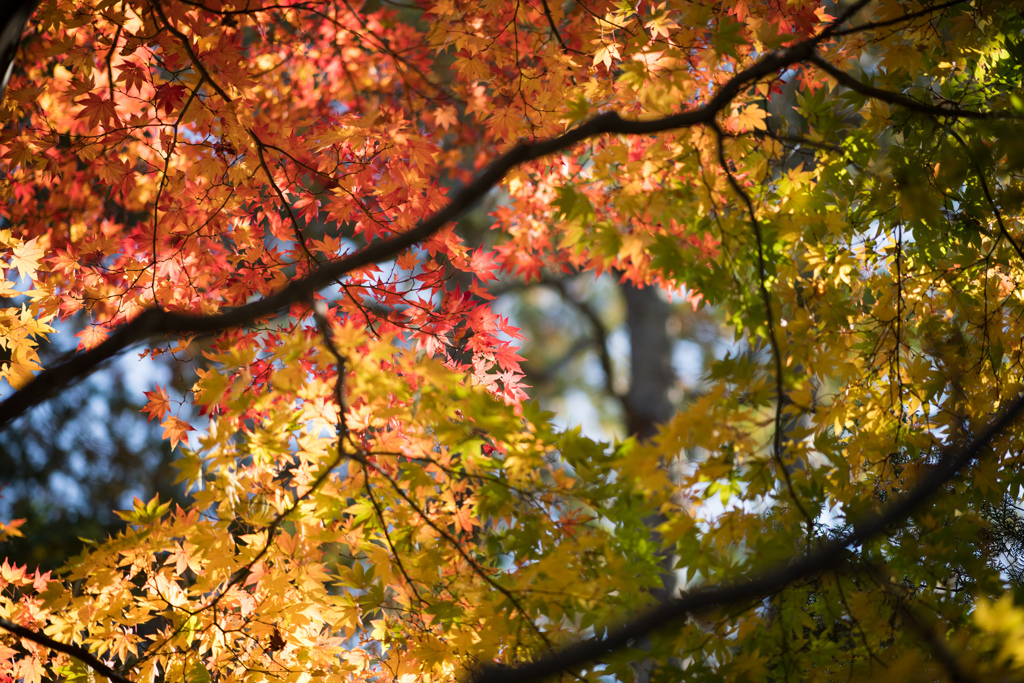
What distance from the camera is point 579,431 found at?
1.61 m

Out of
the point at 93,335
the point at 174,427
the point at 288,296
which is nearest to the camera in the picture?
the point at 288,296

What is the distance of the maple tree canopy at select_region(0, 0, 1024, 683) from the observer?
1.40 m

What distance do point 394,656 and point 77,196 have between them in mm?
3059

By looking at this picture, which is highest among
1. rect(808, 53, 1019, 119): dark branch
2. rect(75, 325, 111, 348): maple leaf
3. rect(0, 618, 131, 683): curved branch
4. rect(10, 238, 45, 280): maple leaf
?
rect(10, 238, 45, 280): maple leaf

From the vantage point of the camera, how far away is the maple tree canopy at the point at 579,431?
4.60 ft

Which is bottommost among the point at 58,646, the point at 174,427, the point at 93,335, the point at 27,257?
the point at 58,646

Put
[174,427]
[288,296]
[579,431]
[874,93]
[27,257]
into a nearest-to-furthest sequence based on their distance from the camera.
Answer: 1. [288,296]
2. [874,93]
3. [579,431]
4. [174,427]
5. [27,257]

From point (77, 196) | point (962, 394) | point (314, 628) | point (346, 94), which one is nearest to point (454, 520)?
point (314, 628)

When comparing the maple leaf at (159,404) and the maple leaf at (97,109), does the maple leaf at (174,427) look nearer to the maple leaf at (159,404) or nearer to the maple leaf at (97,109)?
the maple leaf at (159,404)

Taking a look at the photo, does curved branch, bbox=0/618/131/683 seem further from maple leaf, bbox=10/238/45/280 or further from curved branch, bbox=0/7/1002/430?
maple leaf, bbox=10/238/45/280

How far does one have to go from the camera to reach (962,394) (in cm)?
204

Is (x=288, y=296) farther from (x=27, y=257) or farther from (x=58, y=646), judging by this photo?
(x=27, y=257)

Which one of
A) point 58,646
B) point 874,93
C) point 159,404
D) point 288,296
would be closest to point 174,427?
point 159,404

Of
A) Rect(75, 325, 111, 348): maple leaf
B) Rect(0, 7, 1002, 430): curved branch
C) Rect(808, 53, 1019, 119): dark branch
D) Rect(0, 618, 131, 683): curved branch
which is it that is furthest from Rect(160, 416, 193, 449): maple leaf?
Rect(808, 53, 1019, 119): dark branch
